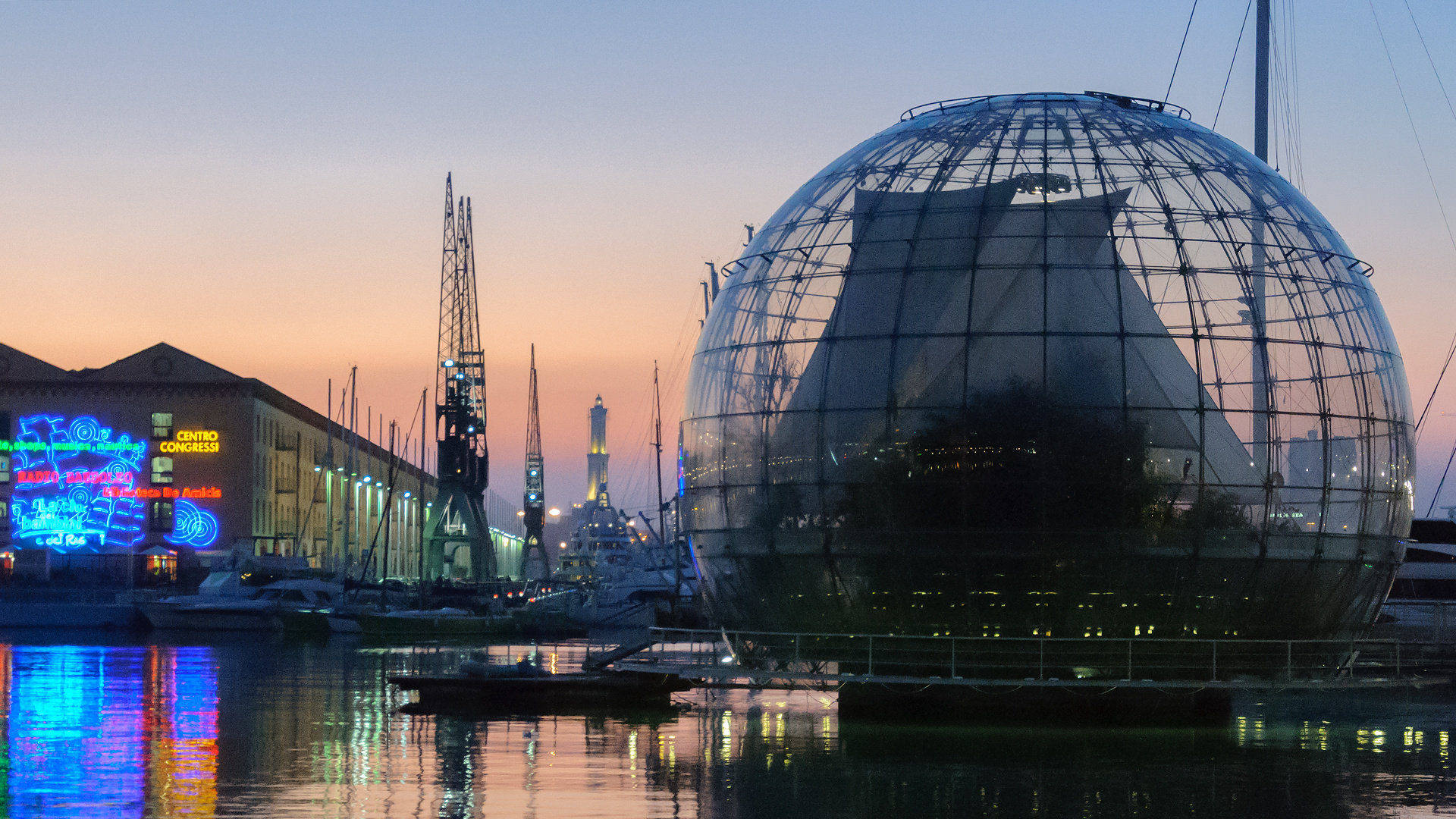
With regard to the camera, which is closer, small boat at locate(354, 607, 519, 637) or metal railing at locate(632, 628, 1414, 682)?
metal railing at locate(632, 628, 1414, 682)

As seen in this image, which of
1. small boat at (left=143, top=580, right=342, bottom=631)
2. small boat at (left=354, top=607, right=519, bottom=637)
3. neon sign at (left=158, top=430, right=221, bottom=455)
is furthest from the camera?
neon sign at (left=158, top=430, right=221, bottom=455)

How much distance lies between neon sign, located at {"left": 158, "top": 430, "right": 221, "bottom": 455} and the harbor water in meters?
84.3

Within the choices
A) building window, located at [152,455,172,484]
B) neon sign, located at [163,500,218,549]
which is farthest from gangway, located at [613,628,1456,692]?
building window, located at [152,455,172,484]

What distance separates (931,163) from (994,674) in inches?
357

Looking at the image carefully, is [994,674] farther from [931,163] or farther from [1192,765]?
[931,163]

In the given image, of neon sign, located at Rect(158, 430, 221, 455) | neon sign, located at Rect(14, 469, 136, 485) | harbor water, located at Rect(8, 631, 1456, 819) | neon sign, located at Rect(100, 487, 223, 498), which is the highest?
neon sign, located at Rect(158, 430, 221, 455)

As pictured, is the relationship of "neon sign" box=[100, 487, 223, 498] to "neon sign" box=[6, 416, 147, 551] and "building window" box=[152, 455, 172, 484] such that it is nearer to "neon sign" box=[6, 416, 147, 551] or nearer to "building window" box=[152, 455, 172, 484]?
"neon sign" box=[6, 416, 147, 551]

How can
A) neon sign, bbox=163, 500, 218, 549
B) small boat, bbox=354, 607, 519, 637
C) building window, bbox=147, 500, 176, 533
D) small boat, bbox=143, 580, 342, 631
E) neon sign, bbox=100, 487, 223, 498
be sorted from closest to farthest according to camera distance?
small boat, bbox=354, 607, 519, 637, small boat, bbox=143, 580, 342, 631, neon sign, bbox=100, 487, 223, 498, building window, bbox=147, 500, 176, 533, neon sign, bbox=163, 500, 218, 549

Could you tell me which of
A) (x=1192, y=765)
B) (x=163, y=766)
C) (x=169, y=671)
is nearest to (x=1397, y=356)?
(x=1192, y=765)

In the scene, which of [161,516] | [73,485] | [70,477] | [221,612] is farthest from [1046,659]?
[161,516]

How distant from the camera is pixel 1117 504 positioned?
25.3 m

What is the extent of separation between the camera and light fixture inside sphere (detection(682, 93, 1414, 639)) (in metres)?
25.5

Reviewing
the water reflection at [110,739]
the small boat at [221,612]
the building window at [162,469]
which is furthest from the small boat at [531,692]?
the building window at [162,469]

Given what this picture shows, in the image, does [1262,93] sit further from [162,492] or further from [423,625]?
[162,492]
